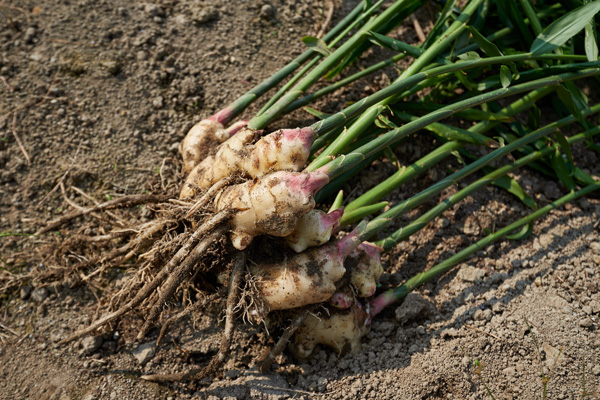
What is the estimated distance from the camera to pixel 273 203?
1.39 m

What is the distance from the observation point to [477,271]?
177 centimetres

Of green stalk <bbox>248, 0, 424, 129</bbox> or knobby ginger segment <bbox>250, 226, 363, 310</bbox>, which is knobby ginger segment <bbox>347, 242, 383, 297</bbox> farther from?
green stalk <bbox>248, 0, 424, 129</bbox>

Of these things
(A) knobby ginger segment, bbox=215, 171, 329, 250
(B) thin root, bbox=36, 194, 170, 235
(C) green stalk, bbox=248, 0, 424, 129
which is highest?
(C) green stalk, bbox=248, 0, 424, 129

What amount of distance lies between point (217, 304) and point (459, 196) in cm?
96

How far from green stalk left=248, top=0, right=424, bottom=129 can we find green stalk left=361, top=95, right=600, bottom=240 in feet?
1.72

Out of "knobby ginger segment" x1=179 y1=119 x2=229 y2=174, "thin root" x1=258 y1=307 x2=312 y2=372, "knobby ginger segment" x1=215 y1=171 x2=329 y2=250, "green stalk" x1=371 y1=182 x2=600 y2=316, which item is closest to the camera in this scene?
"knobby ginger segment" x1=215 y1=171 x2=329 y2=250

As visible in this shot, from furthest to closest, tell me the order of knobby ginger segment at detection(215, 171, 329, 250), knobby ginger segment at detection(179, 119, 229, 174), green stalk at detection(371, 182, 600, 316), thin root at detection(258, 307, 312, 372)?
knobby ginger segment at detection(179, 119, 229, 174) → green stalk at detection(371, 182, 600, 316) → thin root at detection(258, 307, 312, 372) → knobby ginger segment at detection(215, 171, 329, 250)

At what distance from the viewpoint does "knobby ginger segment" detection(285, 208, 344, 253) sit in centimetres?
147

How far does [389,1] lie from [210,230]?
1.53 m

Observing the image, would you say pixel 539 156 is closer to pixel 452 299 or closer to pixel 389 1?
pixel 452 299

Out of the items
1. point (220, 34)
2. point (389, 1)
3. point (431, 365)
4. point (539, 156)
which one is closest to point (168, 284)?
point (431, 365)

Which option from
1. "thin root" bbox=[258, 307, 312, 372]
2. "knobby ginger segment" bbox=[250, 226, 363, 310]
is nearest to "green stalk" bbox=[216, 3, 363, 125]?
"knobby ginger segment" bbox=[250, 226, 363, 310]

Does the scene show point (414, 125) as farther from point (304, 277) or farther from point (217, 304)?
point (217, 304)

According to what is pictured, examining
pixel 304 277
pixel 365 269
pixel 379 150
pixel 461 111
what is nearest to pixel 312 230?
pixel 304 277
